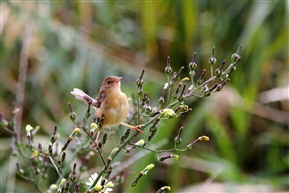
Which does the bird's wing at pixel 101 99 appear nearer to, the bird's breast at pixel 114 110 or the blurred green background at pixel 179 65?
the bird's breast at pixel 114 110

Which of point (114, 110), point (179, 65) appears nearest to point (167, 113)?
point (114, 110)

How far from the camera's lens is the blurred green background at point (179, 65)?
7.73ft

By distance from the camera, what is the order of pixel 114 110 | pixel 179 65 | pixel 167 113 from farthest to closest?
1. pixel 179 65
2. pixel 114 110
3. pixel 167 113

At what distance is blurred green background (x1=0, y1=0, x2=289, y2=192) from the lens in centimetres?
236

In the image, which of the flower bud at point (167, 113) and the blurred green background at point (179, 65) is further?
the blurred green background at point (179, 65)

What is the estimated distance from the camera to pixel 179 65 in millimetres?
2639

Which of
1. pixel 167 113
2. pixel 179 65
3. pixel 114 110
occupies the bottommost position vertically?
pixel 167 113

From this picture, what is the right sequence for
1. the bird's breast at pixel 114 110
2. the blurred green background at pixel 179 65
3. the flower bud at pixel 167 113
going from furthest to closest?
the blurred green background at pixel 179 65, the bird's breast at pixel 114 110, the flower bud at pixel 167 113

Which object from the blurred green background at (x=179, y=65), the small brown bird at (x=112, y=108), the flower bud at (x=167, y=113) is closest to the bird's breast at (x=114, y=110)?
the small brown bird at (x=112, y=108)

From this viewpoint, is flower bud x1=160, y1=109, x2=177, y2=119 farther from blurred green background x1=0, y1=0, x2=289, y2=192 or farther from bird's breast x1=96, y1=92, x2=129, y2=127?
blurred green background x1=0, y1=0, x2=289, y2=192

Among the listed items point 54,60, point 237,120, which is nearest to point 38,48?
point 54,60

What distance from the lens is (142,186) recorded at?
5.76 feet

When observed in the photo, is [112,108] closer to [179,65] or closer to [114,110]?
[114,110]

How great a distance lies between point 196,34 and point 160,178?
731 mm
